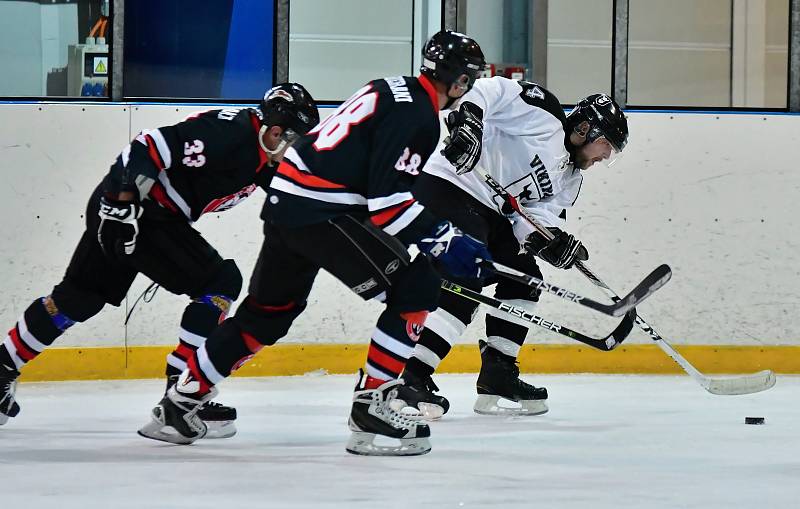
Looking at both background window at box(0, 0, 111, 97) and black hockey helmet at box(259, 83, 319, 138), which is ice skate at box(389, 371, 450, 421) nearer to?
black hockey helmet at box(259, 83, 319, 138)

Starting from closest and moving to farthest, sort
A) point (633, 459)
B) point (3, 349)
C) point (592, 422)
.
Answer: point (633, 459) → point (3, 349) → point (592, 422)

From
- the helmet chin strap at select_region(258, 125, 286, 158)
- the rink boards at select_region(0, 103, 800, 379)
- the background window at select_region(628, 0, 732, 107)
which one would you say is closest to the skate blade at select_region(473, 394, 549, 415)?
the rink boards at select_region(0, 103, 800, 379)

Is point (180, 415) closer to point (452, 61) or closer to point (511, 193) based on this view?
point (452, 61)

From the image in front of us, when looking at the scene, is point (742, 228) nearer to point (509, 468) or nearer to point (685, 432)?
point (685, 432)

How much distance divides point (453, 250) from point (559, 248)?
2.61 feet

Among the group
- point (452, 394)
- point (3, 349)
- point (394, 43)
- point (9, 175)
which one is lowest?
point (452, 394)

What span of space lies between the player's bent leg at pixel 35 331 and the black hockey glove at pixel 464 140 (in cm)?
→ 105

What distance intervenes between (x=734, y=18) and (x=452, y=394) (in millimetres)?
3665

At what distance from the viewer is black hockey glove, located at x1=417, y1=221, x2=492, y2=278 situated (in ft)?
9.82

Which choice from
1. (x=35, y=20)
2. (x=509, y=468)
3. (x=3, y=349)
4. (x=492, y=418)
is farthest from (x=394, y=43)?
(x=509, y=468)

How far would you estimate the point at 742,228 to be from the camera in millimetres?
5191

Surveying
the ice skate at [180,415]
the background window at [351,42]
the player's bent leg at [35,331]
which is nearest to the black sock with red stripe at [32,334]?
the player's bent leg at [35,331]

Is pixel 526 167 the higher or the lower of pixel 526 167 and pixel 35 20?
the lower

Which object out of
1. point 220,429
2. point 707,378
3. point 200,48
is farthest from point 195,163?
point 200,48
